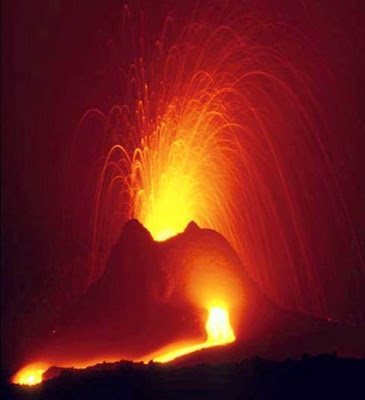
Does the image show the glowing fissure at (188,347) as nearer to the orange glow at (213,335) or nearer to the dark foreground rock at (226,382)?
the orange glow at (213,335)

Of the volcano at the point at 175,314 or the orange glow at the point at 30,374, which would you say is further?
the volcano at the point at 175,314

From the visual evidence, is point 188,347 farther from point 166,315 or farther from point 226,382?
point 226,382

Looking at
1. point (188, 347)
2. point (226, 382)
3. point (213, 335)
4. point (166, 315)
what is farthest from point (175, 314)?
point (226, 382)

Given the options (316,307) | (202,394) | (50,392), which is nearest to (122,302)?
(50,392)

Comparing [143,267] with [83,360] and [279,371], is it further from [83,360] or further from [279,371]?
[279,371]

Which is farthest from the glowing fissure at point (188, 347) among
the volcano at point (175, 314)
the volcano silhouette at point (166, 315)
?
the volcano silhouette at point (166, 315)

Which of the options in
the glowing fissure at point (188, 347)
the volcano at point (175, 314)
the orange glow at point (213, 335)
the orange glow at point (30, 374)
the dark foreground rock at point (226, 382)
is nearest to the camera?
the dark foreground rock at point (226, 382)
